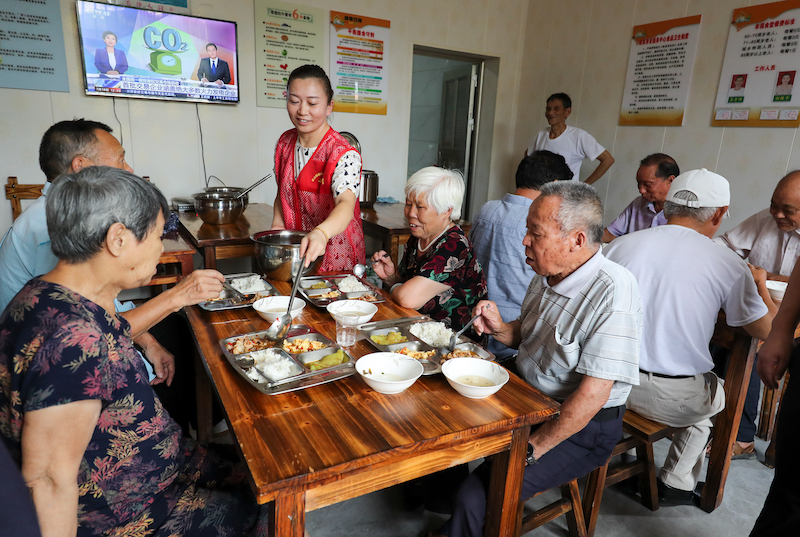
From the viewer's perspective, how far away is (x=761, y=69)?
321cm

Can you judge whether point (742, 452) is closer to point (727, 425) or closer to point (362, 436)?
point (727, 425)

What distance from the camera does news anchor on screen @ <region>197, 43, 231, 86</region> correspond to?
12.0 ft

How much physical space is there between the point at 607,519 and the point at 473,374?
1.11 m

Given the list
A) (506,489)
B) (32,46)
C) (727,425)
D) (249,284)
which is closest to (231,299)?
(249,284)

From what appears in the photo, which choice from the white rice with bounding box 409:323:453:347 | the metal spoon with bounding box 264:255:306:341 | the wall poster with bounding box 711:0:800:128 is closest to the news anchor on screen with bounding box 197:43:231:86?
the metal spoon with bounding box 264:255:306:341

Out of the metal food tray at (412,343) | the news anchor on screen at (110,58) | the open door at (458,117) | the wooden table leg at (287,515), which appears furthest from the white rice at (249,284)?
the open door at (458,117)

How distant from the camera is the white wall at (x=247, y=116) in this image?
329 centimetres

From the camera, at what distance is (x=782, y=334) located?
145 centimetres

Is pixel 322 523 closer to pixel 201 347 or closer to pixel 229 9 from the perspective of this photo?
pixel 201 347

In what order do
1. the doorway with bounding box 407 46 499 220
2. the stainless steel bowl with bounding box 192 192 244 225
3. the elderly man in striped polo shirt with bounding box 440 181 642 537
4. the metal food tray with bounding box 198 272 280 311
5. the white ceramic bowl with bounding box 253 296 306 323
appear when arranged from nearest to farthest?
the elderly man in striped polo shirt with bounding box 440 181 642 537 → the white ceramic bowl with bounding box 253 296 306 323 → the metal food tray with bounding box 198 272 280 311 → the stainless steel bowl with bounding box 192 192 244 225 → the doorway with bounding box 407 46 499 220

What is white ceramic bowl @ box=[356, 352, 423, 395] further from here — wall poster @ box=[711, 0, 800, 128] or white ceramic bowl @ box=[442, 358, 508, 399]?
wall poster @ box=[711, 0, 800, 128]

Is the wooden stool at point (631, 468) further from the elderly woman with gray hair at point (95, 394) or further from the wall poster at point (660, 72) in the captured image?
the wall poster at point (660, 72)

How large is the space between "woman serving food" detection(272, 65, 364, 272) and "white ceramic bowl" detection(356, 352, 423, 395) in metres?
0.62

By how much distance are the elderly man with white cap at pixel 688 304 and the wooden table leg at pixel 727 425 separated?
102 mm
